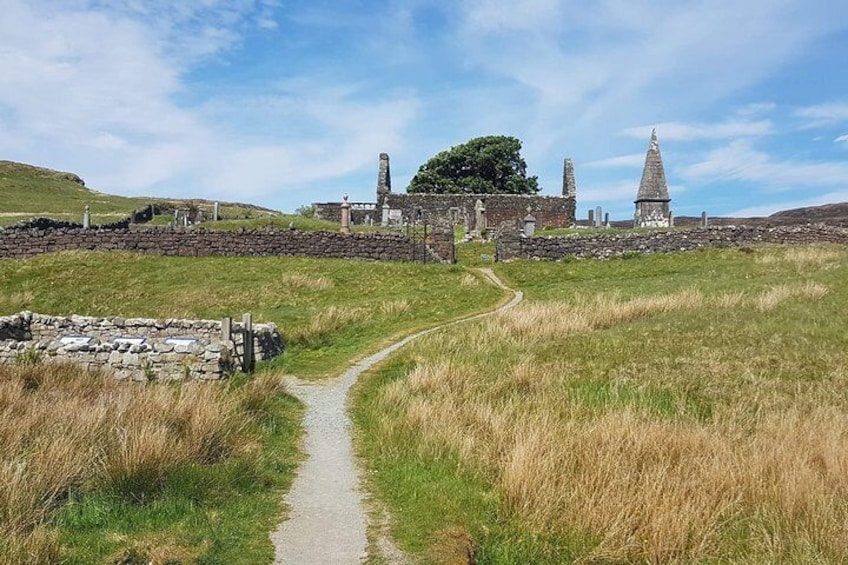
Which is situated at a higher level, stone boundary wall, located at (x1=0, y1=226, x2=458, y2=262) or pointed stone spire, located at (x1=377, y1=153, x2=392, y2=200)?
pointed stone spire, located at (x1=377, y1=153, x2=392, y2=200)

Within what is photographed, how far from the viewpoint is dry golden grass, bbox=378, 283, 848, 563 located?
240 inches

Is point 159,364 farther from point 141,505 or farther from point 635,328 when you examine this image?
point 635,328

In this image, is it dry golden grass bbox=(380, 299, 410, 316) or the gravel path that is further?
dry golden grass bbox=(380, 299, 410, 316)

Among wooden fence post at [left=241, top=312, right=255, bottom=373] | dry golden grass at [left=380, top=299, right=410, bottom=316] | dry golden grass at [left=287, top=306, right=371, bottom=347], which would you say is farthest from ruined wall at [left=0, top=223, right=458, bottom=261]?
wooden fence post at [left=241, top=312, right=255, bottom=373]

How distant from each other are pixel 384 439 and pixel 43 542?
15.1ft

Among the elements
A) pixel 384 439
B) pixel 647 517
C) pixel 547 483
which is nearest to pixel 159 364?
pixel 384 439

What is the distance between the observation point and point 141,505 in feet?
22.0

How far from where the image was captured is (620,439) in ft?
26.3

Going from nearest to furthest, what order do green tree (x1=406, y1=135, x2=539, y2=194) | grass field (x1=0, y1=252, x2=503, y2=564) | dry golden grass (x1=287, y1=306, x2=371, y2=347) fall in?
grass field (x1=0, y1=252, x2=503, y2=564) → dry golden grass (x1=287, y1=306, x2=371, y2=347) → green tree (x1=406, y1=135, x2=539, y2=194)

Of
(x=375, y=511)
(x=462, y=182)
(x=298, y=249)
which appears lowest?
(x=375, y=511)

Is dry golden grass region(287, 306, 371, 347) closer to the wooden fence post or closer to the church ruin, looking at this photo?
the wooden fence post

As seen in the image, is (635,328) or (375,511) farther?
(635,328)

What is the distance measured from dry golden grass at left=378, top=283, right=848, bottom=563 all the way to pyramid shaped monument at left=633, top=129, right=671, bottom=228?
34591 millimetres

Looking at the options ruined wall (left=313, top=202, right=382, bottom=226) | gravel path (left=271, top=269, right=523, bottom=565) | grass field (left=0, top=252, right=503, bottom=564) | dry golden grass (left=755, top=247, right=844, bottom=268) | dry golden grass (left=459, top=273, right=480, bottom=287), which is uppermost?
ruined wall (left=313, top=202, right=382, bottom=226)
